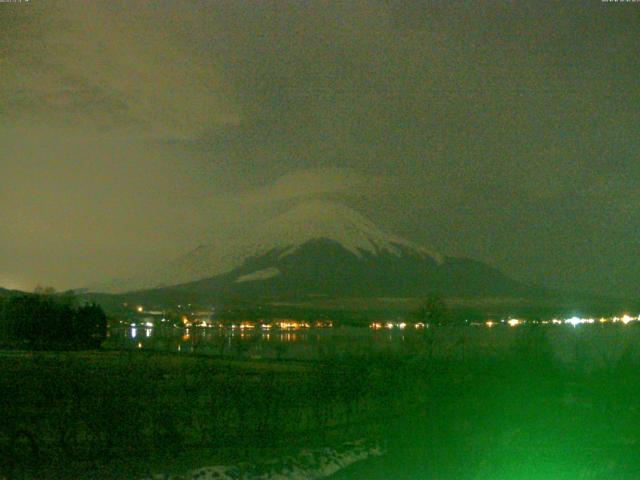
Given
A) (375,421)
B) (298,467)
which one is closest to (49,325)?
(375,421)

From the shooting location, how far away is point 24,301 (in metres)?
72.4

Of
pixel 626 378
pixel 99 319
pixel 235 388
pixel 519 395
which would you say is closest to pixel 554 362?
pixel 626 378

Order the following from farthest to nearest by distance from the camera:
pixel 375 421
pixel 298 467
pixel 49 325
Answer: pixel 49 325 < pixel 375 421 < pixel 298 467

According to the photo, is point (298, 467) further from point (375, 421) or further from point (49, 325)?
point (49, 325)

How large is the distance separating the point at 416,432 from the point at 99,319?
57093 millimetres

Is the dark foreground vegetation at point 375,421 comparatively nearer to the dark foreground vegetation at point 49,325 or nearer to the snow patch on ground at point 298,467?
the snow patch on ground at point 298,467

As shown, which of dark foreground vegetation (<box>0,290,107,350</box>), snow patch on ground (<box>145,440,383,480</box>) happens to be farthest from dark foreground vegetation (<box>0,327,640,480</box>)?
dark foreground vegetation (<box>0,290,107,350</box>)

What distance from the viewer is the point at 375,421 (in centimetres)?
2108

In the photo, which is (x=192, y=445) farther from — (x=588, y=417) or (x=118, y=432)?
(x=588, y=417)

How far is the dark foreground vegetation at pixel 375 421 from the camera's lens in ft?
49.5

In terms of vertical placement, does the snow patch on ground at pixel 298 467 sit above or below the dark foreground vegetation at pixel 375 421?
below

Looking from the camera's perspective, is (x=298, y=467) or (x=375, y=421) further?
(x=375, y=421)

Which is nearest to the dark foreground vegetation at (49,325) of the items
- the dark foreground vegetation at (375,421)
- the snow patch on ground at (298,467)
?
the dark foreground vegetation at (375,421)

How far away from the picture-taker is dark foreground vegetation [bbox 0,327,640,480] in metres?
15.1
